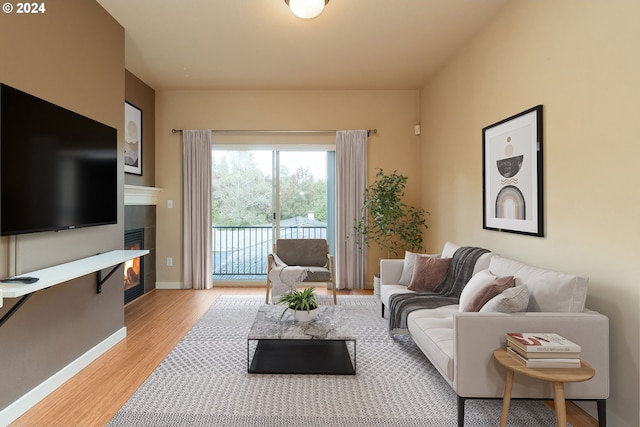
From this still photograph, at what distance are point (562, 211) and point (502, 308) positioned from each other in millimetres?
868

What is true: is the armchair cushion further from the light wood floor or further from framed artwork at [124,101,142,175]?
framed artwork at [124,101,142,175]

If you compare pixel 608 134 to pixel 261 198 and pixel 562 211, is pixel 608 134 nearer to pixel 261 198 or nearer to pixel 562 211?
pixel 562 211

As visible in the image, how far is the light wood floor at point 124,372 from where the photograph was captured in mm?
2119

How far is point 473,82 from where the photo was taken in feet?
12.1

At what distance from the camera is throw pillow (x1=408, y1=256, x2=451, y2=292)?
11.3ft

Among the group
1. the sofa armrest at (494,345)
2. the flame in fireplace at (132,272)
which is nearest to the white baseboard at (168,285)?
the flame in fireplace at (132,272)

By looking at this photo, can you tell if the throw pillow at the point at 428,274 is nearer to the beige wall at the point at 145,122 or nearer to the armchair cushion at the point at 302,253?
the armchair cushion at the point at 302,253

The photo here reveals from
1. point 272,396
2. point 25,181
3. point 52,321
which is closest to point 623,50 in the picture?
point 272,396

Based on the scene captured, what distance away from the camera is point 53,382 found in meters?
2.43

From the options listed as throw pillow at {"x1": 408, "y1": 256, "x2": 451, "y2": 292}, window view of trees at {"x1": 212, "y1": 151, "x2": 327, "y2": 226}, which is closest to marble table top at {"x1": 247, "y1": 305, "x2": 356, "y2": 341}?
throw pillow at {"x1": 408, "y1": 256, "x2": 451, "y2": 292}

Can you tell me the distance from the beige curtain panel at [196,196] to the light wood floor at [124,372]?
88cm

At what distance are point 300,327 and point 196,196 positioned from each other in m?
3.14

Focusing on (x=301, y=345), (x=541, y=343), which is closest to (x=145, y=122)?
(x=301, y=345)

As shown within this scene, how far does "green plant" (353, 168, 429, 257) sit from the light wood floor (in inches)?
93.9
